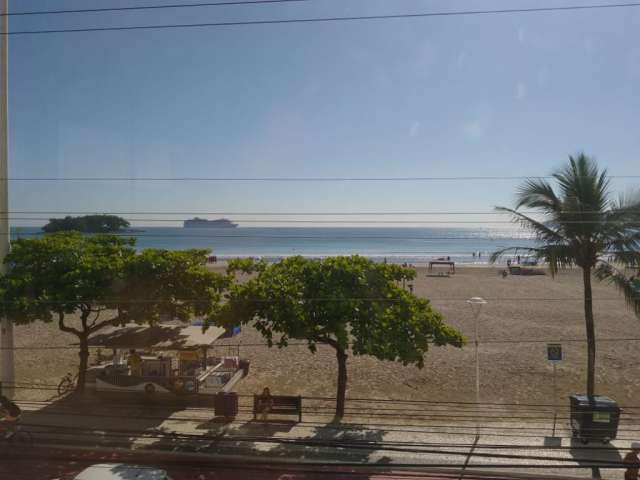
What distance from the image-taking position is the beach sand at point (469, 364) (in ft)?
40.1

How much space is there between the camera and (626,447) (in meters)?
8.77

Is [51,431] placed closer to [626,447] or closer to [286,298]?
[286,298]

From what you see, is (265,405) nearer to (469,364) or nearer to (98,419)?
(98,419)

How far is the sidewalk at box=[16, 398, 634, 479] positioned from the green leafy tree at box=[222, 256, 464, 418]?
4.42 ft

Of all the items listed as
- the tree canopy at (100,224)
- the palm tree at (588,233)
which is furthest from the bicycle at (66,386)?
the palm tree at (588,233)

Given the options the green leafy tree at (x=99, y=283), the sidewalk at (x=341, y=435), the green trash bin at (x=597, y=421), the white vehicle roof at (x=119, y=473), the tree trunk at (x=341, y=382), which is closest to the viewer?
the white vehicle roof at (x=119, y=473)

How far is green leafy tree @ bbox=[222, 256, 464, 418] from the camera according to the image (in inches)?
358

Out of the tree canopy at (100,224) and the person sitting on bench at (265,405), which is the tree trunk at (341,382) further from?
the tree canopy at (100,224)

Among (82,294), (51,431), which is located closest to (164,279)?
(82,294)

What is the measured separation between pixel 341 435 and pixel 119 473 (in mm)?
4444

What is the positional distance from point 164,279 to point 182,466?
15.1ft

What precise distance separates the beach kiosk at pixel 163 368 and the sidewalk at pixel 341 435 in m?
0.58

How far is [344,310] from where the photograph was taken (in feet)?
A: 30.0

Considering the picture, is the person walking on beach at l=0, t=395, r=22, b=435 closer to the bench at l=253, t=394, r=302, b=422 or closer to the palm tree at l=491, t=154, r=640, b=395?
the bench at l=253, t=394, r=302, b=422
